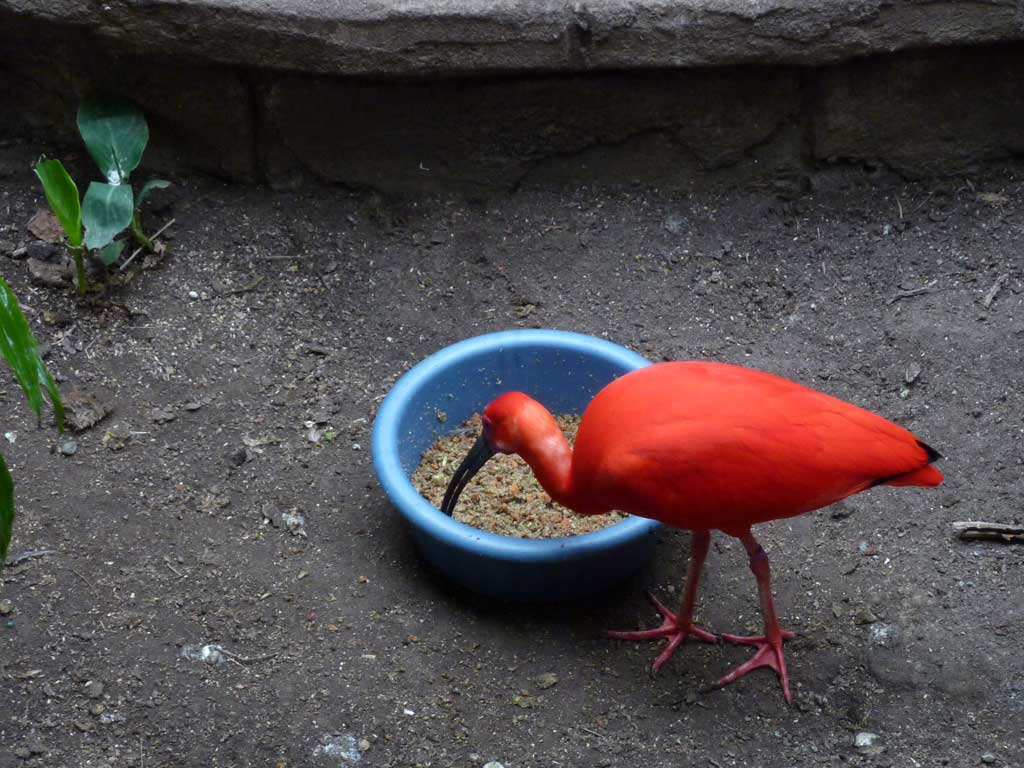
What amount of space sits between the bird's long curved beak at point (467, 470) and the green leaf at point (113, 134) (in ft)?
5.05

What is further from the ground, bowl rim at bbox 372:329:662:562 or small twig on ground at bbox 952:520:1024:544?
bowl rim at bbox 372:329:662:562

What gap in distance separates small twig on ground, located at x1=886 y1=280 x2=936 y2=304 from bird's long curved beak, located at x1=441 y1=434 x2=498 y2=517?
157 centimetres

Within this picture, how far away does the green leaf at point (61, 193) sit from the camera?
127 inches

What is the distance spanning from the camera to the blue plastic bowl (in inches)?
104

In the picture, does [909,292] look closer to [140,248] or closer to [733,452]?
[733,452]

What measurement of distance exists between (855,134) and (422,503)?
81.8 inches

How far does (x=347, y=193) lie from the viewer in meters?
3.87

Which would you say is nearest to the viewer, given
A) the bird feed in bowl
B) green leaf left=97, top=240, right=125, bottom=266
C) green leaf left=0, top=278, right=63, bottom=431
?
green leaf left=0, top=278, right=63, bottom=431

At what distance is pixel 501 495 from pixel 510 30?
4.62ft

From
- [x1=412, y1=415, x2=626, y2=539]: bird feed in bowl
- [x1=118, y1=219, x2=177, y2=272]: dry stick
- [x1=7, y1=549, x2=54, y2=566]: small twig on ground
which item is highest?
[x1=118, y1=219, x2=177, y2=272]: dry stick

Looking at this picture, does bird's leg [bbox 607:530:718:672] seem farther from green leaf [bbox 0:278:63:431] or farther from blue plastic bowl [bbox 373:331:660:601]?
green leaf [bbox 0:278:63:431]

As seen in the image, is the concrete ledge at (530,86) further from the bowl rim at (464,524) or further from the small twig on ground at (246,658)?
the small twig on ground at (246,658)

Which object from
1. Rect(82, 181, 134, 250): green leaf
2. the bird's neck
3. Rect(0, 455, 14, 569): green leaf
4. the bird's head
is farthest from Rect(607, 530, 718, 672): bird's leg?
Rect(82, 181, 134, 250): green leaf

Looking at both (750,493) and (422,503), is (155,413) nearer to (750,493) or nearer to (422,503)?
(422,503)
